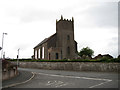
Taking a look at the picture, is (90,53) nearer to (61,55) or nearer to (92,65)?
(61,55)

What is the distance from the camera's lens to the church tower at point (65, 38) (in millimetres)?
46906

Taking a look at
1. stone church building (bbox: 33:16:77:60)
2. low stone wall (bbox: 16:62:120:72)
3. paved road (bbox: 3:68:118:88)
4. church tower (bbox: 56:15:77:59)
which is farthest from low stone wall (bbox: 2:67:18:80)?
church tower (bbox: 56:15:77:59)

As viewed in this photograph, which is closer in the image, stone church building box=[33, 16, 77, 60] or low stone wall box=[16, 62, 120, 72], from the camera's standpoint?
low stone wall box=[16, 62, 120, 72]

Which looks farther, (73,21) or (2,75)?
(73,21)

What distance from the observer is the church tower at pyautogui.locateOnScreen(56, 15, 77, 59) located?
4691 cm

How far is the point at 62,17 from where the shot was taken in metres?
48.9

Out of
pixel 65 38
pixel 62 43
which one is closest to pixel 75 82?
pixel 62 43

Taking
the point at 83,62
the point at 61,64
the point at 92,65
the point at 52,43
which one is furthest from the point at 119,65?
the point at 52,43

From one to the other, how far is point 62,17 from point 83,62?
27.5 metres

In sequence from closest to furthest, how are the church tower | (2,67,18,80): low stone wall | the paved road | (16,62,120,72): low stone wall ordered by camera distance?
the paved road
(2,67,18,80): low stone wall
(16,62,120,72): low stone wall
the church tower

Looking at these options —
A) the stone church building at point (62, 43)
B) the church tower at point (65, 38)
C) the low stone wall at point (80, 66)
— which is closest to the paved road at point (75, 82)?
the low stone wall at point (80, 66)

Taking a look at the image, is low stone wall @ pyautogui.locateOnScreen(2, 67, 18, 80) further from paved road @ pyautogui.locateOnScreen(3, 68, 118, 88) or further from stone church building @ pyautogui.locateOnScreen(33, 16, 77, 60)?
stone church building @ pyautogui.locateOnScreen(33, 16, 77, 60)

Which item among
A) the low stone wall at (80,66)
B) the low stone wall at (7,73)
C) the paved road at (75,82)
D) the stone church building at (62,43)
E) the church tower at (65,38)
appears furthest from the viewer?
the church tower at (65,38)

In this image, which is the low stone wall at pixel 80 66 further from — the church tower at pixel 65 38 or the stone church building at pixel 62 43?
the church tower at pixel 65 38
